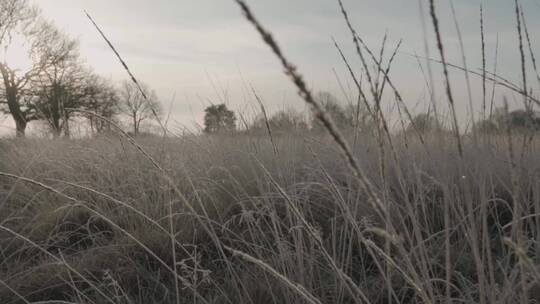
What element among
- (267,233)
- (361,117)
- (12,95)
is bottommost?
(267,233)

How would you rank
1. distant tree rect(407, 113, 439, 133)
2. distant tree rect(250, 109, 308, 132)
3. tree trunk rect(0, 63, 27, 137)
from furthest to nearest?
tree trunk rect(0, 63, 27, 137) → distant tree rect(250, 109, 308, 132) → distant tree rect(407, 113, 439, 133)

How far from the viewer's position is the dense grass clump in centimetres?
176

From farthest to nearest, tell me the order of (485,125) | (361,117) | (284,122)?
(284,122) → (361,117) → (485,125)

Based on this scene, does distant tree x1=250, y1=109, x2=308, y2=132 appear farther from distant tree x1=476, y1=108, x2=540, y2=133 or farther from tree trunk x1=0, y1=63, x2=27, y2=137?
tree trunk x1=0, y1=63, x2=27, y2=137

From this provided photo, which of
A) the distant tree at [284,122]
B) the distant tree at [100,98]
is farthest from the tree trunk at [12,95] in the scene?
the distant tree at [284,122]

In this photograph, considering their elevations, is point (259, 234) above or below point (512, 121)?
below

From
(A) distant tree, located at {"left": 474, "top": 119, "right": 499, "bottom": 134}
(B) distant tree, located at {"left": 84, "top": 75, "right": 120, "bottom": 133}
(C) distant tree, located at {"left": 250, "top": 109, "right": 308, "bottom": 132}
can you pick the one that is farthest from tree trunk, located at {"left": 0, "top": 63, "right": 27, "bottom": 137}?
(A) distant tree, located at {"left": 474, "top": 119, "right": 499, "bottom": 134}

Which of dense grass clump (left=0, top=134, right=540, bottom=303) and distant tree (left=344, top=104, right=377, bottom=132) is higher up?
→ distant tree (left=344, top=104, right=377, bottom=132)

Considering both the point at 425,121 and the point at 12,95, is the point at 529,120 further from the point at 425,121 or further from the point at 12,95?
the point at 12,95

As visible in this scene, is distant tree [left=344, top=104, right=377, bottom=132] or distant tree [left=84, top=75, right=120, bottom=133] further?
distant tree [left=84, top=75, right=120, bottom=133]

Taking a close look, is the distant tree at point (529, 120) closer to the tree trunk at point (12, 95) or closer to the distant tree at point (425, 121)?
the distant tree at point (425, 121)

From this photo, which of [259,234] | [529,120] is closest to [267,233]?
[259,234]

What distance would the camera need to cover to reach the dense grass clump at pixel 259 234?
5.77ft

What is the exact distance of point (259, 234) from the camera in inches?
98.5
